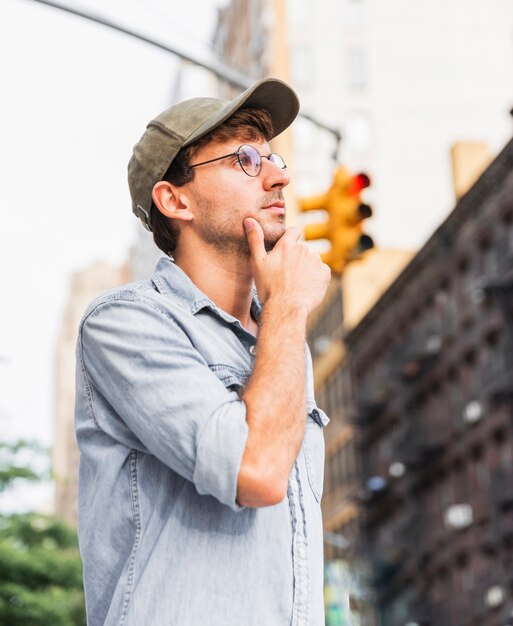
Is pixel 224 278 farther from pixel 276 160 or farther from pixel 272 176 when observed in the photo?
pixel 276 160

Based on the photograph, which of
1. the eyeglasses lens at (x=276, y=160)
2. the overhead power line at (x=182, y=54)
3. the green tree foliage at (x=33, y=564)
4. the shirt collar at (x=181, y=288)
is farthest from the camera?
the green tree foliage at (x=33, y=564)

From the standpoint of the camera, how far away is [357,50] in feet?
225

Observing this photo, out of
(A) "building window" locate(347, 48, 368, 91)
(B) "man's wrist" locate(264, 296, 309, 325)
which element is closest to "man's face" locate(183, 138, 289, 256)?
(B) "man's wrist" locate(264, 296, 309, 325)

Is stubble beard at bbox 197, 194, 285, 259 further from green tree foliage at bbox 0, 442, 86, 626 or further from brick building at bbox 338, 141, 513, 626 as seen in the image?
brick building at bbox 338, 141, 513, 626

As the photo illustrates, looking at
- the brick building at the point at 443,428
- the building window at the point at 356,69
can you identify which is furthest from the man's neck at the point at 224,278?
the building window at the point at 356,69

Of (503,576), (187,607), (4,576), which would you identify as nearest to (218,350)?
(187,607)

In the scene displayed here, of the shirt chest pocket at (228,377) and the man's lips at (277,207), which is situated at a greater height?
the man's lips at (277,207)

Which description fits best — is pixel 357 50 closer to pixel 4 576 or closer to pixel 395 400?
pixel 395 400

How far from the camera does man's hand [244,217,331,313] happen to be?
2.85 metres

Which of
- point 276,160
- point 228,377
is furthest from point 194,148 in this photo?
point 228,377

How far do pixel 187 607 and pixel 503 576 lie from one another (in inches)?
1561

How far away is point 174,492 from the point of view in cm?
260

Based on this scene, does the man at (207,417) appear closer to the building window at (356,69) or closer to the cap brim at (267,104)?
the cap brim at (267,104)

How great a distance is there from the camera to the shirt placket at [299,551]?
252cm
